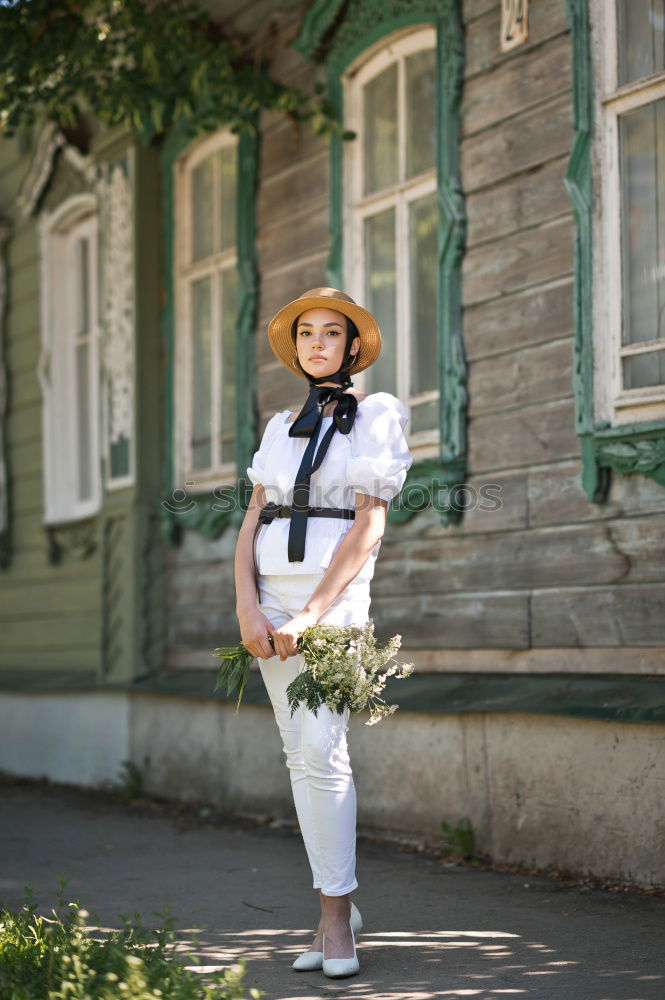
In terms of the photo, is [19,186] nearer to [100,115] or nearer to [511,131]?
[100,115]

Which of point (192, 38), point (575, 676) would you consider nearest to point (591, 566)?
point (575, 676)

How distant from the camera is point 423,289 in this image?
679 centimetres

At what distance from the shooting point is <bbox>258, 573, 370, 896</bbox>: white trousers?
391 cm

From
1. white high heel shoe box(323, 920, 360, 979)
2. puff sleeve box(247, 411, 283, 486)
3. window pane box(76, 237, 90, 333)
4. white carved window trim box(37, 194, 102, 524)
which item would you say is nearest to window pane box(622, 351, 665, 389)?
puff sleeve box(247, 411, 283, 486)

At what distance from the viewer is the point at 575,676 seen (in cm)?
548

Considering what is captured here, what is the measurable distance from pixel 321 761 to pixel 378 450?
943 mm

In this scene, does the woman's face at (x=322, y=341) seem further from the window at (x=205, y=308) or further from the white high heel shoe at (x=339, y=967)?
the window at (x=205, y=308)

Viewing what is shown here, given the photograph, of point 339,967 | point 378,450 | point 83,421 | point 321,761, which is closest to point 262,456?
point 378,450

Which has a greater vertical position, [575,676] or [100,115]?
[100,115]

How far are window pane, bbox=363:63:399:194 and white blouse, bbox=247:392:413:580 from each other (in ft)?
10.5

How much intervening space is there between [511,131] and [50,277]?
5413 mm

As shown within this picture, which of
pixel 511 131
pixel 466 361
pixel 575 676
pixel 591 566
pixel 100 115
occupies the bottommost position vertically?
pixel 575 676

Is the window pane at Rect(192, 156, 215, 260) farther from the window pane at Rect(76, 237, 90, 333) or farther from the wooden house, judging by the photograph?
the window pane at Rect(76, 237, 90, 333)

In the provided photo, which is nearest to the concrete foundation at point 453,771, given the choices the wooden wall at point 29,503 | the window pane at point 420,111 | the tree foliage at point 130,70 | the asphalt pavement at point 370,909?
the asphalt pavement at point 370,909
